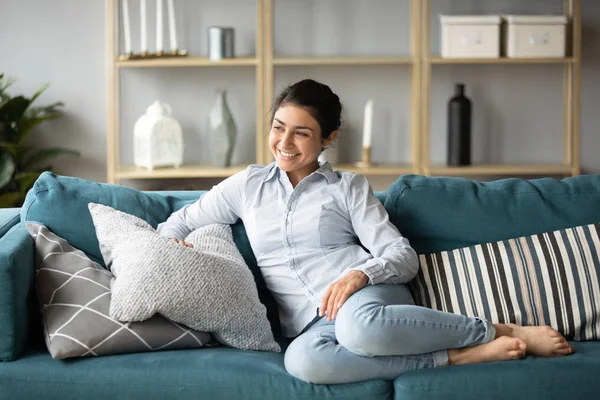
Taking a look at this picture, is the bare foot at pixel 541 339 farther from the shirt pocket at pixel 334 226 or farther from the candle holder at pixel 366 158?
the candle holder at pixel 366 158

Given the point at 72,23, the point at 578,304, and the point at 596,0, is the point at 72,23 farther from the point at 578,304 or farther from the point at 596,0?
the point at 578,304

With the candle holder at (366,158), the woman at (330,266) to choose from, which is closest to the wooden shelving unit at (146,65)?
the candle holder at (366,158)

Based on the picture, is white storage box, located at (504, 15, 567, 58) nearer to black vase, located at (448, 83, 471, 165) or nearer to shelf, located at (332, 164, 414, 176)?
black vase, located at (448, 83, 471, 165)

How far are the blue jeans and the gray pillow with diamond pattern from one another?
31 cm

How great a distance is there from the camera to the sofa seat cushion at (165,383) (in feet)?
6.85

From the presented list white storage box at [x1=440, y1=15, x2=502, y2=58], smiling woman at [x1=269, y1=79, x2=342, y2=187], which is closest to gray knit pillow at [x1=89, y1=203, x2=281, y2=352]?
smiling woman at [x1=269, y1=79, x2=342, y2=187]

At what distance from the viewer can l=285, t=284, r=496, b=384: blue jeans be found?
2.11 meters

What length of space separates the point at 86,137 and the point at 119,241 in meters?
2.48

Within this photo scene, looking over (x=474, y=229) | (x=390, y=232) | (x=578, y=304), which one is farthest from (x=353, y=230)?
(x=578, y=304)

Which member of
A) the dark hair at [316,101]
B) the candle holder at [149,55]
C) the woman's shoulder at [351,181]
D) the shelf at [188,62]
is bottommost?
the woman's shoulder at [351,181]

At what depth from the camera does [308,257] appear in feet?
8.11

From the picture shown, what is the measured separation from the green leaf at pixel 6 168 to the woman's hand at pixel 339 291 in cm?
249

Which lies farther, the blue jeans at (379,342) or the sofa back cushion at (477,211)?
the sofa back cushion at (477,211)

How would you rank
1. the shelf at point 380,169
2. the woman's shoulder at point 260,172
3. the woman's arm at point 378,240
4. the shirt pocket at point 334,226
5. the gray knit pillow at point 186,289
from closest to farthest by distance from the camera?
the gray knit pillow at point 186,289 < the woman's arm at point 378,240 < the shirt pocket at point 334,226 < the woman's shoulder at point 260,172 < the shelf at point 380,169
